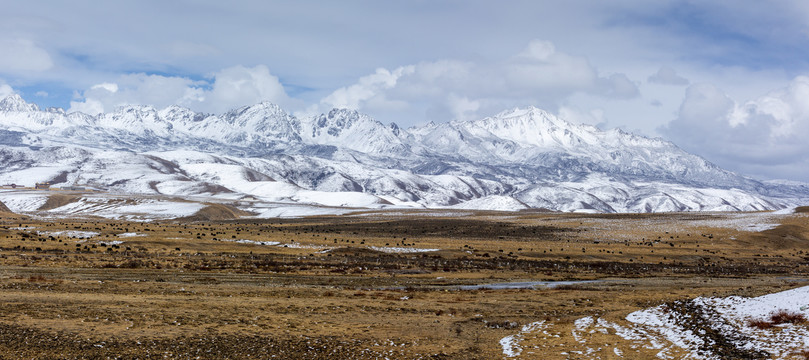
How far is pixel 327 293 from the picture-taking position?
38.3m

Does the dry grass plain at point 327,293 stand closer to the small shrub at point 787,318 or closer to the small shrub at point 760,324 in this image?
the small shrub at point 760,324

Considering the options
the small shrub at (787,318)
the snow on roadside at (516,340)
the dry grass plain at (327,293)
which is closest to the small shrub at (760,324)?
the small shrub at (787,318)

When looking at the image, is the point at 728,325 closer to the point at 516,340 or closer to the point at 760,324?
the point at 760,324

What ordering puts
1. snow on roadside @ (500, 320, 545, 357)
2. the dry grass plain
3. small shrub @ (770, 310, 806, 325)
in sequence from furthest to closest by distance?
small shrub @ (770, 310, 806, 325) < snow on roadside @ (500, 320, 545, 357) < the dry grass plain

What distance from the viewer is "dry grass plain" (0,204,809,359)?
75.9 ft

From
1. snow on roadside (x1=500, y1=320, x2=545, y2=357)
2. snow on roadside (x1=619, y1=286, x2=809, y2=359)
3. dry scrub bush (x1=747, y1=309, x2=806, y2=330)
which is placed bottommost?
snow on roadside (x1=500, y1=320, x2=545, y2=357)

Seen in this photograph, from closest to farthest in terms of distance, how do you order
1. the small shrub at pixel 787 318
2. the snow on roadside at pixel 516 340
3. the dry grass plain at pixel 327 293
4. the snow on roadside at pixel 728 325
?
the snow on roadside at pixel 728 325
the dry grass plain at pixel 327 293
the snow on roadside at pixel 516 340
the small shrub at pixel 787 318

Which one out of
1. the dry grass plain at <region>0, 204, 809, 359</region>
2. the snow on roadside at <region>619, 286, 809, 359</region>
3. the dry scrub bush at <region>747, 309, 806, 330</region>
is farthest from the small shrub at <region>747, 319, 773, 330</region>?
the dry grass plain at <region>0, 204, 809, 359</region>

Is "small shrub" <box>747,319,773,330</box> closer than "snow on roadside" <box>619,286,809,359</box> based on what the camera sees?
No

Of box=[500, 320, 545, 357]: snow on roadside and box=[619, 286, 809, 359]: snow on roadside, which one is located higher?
box=[619, 286, 809, 359]: snow on roadside

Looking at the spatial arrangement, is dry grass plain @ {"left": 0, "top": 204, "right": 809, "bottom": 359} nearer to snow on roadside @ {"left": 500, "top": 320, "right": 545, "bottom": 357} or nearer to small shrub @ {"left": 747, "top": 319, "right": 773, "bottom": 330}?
snow on roadside @ {"left": 500, "top": 320, "right": 545, "bottom": 357}

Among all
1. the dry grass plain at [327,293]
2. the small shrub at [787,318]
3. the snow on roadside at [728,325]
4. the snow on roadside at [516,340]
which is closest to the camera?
the snow on roadside at [728,325]

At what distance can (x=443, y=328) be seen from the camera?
92.5 ft

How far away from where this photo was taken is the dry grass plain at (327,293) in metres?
23.1
